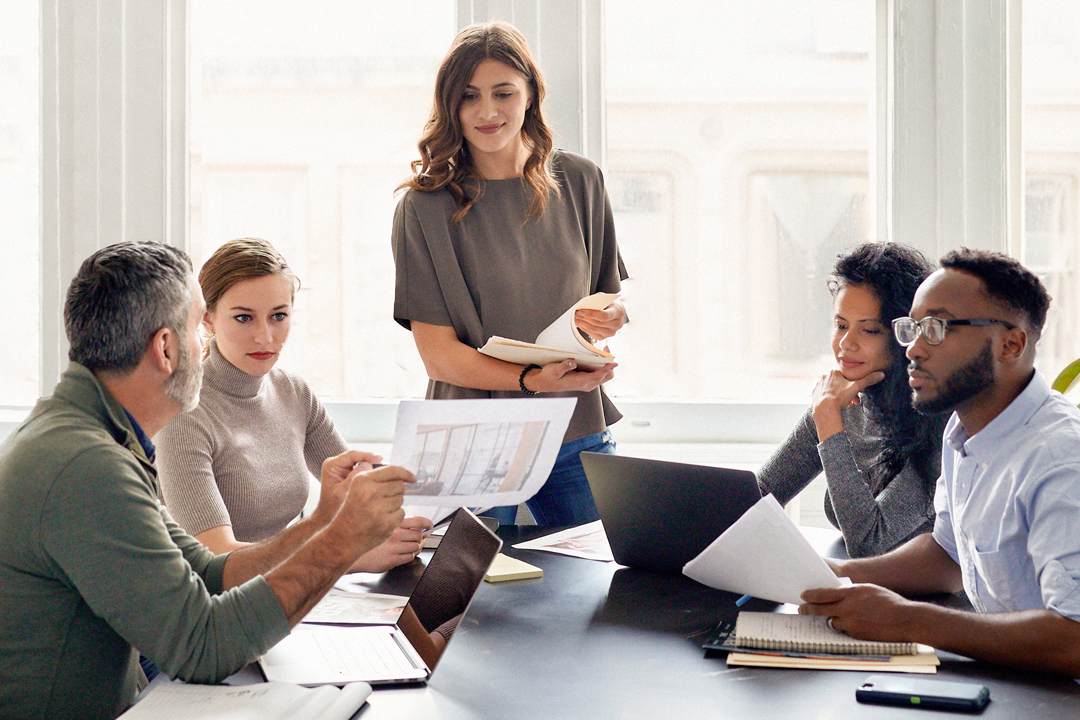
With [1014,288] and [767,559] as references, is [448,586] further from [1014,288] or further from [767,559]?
[1014,288]

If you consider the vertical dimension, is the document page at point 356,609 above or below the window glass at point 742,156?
below

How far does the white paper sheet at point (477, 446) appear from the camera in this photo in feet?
4.08

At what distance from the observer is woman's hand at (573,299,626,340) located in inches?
84.5

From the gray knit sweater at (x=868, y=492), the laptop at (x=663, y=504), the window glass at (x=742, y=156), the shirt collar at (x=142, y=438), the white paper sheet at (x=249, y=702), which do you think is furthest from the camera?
the window glass at (x=742, y=156)

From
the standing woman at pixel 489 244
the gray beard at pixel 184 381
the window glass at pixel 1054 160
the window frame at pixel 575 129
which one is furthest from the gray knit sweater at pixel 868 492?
the window glass at pixel 1054 160

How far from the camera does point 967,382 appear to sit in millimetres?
1438

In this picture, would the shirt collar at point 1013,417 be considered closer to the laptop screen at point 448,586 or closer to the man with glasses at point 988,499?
the man with glasses at point 988,499

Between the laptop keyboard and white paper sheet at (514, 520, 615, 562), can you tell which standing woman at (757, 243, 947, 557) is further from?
the laptop keyboard

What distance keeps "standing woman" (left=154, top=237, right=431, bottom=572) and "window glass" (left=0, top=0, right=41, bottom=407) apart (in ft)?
4.63

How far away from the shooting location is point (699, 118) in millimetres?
3021

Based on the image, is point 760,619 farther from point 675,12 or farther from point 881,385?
point 675,12

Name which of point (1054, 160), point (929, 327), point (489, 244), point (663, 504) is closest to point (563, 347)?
point (489, 244)

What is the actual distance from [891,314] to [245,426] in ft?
4.66

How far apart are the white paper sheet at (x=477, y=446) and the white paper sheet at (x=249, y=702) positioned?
1.01ft
